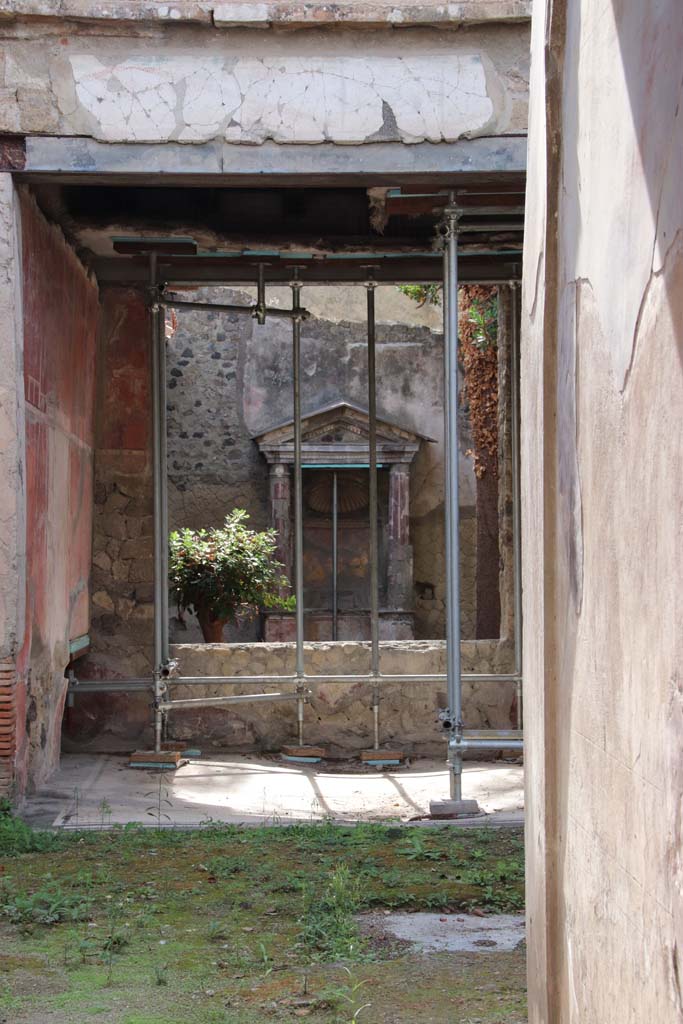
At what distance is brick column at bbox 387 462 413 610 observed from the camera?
1878 centimetres

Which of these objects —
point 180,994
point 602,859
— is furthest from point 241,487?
point 602,859

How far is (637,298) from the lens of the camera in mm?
1648

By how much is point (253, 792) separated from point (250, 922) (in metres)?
3.02

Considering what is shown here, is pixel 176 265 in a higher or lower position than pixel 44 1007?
higher

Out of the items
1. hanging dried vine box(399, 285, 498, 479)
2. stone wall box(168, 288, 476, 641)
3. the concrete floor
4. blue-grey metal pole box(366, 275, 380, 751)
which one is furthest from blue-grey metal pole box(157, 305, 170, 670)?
stone wall box(168, 288, 476, 641)

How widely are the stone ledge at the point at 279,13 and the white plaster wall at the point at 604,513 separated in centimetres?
395

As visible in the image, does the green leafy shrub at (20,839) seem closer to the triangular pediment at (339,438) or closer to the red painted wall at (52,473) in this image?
the red painted wall at (52,473)

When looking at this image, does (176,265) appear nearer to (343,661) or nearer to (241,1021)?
(343,661)

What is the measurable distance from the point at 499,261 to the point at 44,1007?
20.0 ft

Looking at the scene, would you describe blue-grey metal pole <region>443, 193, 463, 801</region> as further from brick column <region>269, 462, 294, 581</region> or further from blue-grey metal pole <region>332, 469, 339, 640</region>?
brick column <region>269, 462, 294, 581</region>

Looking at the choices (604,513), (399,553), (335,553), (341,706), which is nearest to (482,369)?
(341,706)

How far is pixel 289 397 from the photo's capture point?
19422 millimetres

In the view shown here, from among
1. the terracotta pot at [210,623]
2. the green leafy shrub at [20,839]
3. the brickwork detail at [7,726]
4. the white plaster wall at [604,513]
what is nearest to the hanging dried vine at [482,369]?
the terracotta pot at [210,623]

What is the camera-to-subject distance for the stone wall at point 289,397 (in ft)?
61.9
